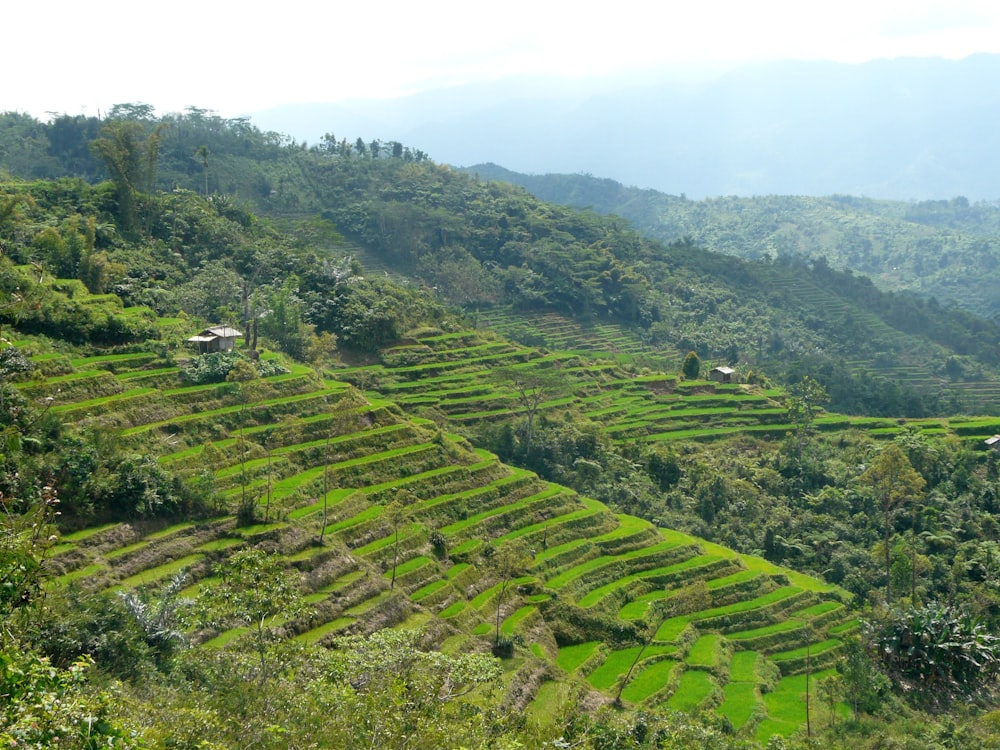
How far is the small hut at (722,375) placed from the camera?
51.3 m

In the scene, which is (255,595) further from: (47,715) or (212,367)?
(212,367)

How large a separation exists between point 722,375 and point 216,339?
3068 centimetres

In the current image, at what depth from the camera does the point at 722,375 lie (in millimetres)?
51469

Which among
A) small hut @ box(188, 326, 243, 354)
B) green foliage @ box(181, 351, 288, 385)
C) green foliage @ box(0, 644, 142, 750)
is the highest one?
green foliage @ box(0, 644, 142, 750)

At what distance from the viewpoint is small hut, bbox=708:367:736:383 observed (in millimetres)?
51312

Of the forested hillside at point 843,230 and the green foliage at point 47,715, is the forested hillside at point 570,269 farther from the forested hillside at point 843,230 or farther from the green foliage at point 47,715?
the green foliage at point 47,715

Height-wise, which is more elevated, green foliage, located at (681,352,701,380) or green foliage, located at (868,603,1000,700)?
green foliage, located at (681,352,701,380)

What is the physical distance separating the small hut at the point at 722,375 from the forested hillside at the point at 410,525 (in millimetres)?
716

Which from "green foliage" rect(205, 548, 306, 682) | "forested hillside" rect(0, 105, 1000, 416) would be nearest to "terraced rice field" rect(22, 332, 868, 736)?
"green foliage" rect(205, 548, 306, 682)

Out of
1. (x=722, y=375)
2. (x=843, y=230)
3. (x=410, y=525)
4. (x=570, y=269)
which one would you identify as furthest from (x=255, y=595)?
(x=843, y=230)

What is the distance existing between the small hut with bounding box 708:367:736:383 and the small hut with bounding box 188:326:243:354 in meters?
29.6

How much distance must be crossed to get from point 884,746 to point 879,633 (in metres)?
5.75

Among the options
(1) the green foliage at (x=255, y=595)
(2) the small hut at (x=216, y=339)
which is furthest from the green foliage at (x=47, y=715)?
(2) the small hut at (x=216, y=339)

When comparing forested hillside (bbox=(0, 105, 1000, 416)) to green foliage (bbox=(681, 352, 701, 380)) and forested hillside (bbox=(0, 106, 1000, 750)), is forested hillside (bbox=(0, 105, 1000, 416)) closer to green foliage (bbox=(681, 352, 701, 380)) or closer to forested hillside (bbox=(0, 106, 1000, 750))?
green foliage (bbox=(681, 352, 701, 380))
